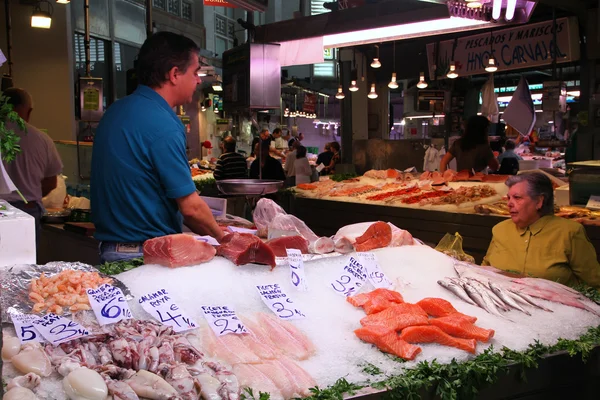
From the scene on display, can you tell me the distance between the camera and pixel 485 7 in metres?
4.91

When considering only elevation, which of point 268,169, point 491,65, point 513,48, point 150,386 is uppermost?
point 513,48

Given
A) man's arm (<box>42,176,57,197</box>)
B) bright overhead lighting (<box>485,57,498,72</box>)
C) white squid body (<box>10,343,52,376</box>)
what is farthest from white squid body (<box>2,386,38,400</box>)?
bright overhead lighting (<box>485,57,498,72</box>)

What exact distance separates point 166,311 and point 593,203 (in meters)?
4.85

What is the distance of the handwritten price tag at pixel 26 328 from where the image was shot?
2080 mm

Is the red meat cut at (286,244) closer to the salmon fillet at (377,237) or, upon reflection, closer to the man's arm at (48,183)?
the salmon fillet at (377,237)

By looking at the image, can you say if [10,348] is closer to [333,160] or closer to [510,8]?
[510,8]

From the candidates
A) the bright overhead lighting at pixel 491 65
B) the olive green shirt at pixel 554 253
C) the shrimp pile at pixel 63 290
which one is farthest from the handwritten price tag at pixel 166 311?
the bright overhead lighting at pixel 491 65

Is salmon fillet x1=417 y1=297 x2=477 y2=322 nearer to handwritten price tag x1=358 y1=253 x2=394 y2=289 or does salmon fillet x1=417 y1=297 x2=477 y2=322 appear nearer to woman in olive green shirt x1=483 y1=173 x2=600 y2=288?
handwritten price tag x1=358 y1=253 x2=394 y2=289

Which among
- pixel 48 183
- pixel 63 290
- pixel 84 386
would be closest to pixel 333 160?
pixel 48 183

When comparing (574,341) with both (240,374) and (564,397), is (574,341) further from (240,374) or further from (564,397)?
(240,374)

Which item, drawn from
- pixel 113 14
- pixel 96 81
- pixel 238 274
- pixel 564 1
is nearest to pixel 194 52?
pixel 238 274

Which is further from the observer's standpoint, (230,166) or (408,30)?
(230,166)

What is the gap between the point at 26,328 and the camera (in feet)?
7.00

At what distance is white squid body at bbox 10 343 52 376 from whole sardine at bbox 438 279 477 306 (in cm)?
203
